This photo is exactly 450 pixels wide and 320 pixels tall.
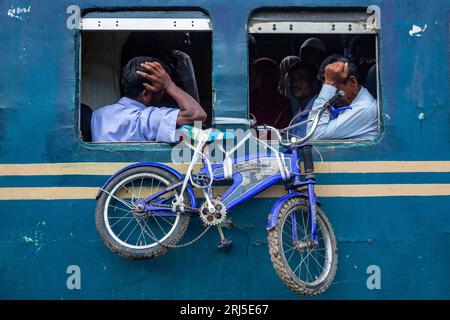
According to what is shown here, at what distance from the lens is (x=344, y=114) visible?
180 inches

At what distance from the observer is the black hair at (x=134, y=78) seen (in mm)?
4625

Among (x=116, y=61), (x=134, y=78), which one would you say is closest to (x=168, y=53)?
(x=116, y=61)

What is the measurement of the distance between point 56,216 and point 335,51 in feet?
8.95

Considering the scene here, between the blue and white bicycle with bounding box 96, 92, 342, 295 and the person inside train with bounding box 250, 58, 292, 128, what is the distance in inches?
51.8

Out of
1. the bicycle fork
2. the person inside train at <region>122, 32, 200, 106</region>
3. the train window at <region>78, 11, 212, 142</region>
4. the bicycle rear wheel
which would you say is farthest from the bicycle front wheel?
the person inside train at <region>122, 32, 200, 106</region>

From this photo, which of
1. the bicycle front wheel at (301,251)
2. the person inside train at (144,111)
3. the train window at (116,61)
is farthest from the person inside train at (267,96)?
the bicycle front wheel at (301,251)

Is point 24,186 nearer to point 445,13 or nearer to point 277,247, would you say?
point 277,247

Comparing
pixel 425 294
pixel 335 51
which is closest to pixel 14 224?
pixel 425 294

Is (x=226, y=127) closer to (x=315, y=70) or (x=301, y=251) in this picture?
(x=301, y=251)

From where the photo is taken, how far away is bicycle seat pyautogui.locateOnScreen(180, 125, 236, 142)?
430 centimetres

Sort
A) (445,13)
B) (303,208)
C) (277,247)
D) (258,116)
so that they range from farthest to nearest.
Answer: (258,116) < (445,13) < (303,208) < (277,247)

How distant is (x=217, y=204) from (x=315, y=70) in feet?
5.77

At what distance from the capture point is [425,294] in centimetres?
435

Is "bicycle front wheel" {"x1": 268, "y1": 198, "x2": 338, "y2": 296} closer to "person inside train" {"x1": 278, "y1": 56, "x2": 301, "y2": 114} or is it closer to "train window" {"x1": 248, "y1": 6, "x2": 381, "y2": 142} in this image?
"train window" {"x1": 248, "y1": 6, "x2": 381, "y2": 142}
